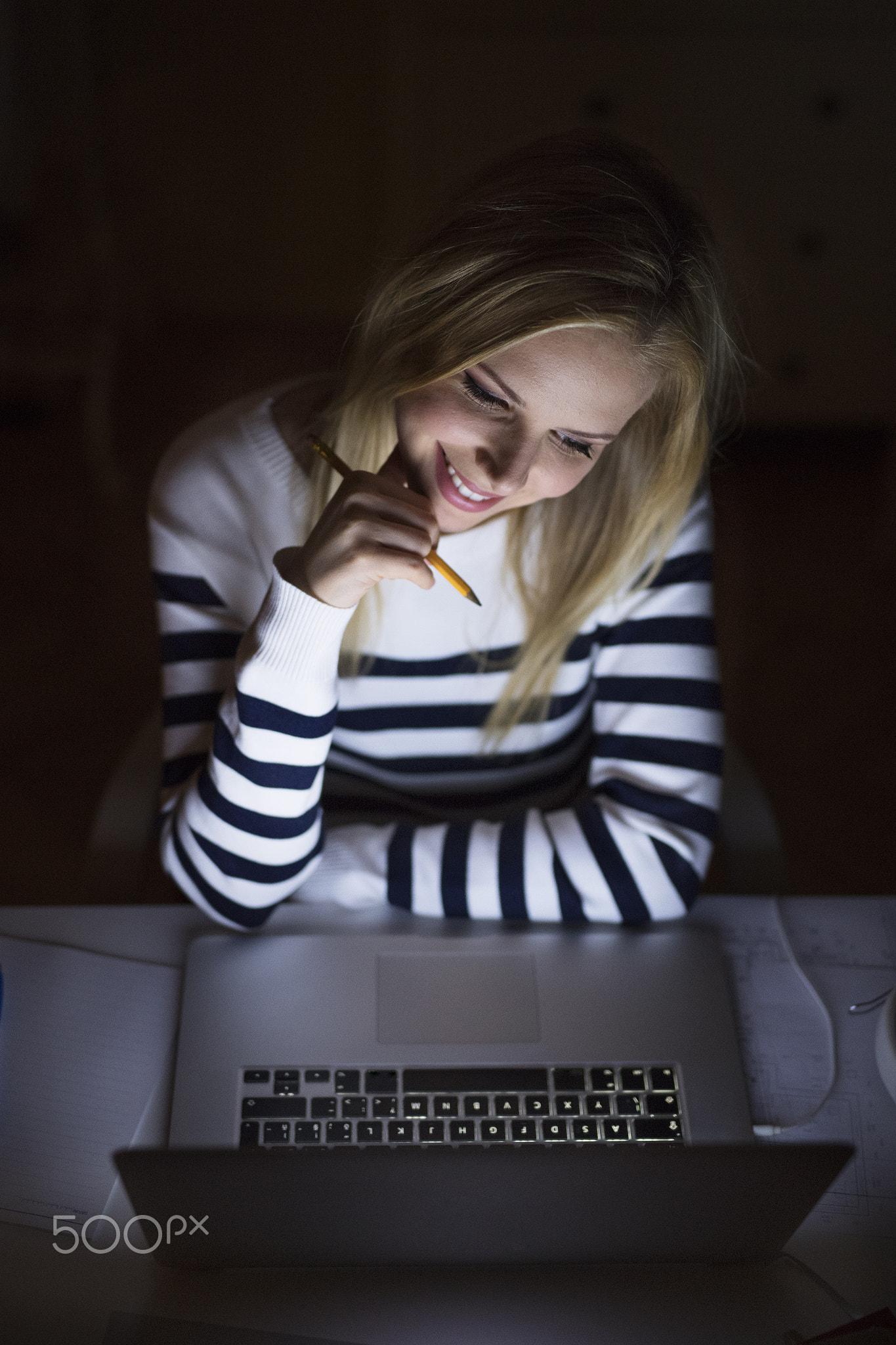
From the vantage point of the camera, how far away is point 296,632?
0.84 meters

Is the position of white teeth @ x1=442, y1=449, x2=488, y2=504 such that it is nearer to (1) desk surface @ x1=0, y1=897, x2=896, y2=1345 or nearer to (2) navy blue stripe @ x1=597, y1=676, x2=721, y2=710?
(2) navy blue stripe @ x1=597, y1=676, x2=721, y2=710

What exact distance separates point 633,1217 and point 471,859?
1.22 feet

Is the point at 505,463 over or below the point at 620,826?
over

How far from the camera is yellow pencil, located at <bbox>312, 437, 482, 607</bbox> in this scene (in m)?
0.82

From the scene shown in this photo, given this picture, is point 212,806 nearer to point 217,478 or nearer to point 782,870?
point 217,478

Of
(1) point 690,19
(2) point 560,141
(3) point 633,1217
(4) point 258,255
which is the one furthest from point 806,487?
(3) point 633,1217

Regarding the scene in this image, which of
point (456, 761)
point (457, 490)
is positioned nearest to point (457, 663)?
point (456, 761)

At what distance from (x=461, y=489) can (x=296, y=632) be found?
0.59ft

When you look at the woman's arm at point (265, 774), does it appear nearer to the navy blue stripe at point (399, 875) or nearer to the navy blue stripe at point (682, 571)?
the navy blue stripe at point (399, 875)

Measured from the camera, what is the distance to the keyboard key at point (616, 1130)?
0.77 m

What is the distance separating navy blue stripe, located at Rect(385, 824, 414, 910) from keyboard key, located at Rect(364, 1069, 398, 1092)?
159mm

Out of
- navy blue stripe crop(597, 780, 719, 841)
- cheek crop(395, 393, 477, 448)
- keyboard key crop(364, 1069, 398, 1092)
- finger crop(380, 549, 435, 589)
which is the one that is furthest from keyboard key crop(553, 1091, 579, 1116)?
cheek crop(395, 393, 477, 448)

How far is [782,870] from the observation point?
101 cm

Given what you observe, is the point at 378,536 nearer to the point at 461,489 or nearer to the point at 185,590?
the point at 461,489
